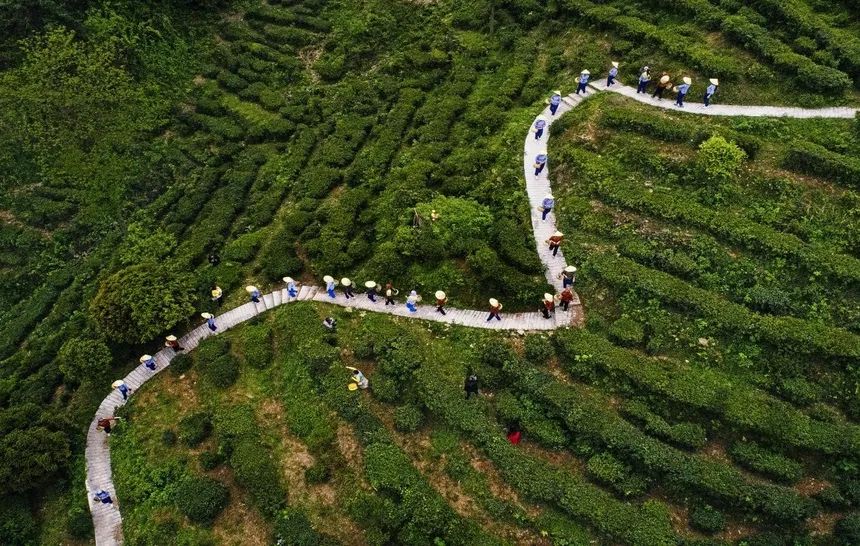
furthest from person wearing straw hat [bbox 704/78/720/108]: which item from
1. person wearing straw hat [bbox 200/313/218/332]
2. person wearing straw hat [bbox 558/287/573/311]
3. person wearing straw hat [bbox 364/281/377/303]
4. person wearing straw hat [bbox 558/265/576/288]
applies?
person wearing straw hat [bbox 200/313/218/332]

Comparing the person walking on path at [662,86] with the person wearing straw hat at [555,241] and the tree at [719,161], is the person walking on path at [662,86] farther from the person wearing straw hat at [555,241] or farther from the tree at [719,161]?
the person wearing straw hat at [555,241]

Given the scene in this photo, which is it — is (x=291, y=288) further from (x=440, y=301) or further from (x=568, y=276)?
(x=568, y=276)

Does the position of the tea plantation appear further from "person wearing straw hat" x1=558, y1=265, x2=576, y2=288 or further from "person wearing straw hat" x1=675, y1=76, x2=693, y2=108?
"person wearing straw hat" x1=558, y1=265, x2=576, y2=288

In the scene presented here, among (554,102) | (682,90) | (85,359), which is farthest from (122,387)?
(682,90)

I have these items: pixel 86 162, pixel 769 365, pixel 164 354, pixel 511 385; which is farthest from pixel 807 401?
pixel 86 162

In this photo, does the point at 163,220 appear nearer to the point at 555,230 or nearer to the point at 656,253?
the point at 555,230

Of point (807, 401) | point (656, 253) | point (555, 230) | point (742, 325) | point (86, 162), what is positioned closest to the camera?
point (807, 401)

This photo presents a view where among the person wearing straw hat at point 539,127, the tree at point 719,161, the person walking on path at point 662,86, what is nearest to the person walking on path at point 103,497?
the person wearing straw hat at point 539,127
